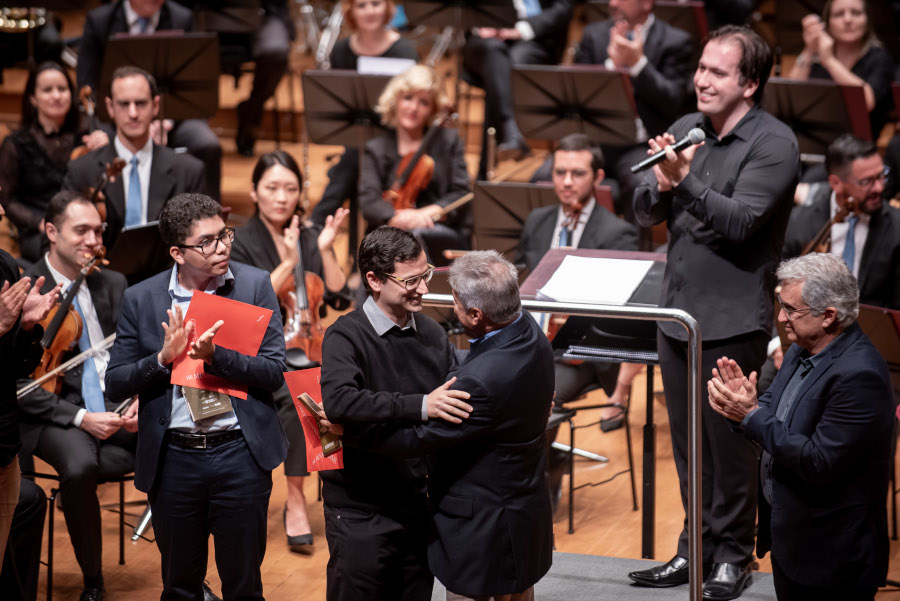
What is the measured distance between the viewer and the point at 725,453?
354 centimetres

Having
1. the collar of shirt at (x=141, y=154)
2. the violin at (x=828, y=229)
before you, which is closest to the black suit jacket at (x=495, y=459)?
the violin at (x=828, y=229)

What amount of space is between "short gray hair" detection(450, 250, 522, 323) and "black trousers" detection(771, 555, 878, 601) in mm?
980

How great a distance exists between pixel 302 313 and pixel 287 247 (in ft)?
0.89

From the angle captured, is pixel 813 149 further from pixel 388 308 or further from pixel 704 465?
pixel 388 308

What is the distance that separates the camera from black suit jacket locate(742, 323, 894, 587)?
2.87 m

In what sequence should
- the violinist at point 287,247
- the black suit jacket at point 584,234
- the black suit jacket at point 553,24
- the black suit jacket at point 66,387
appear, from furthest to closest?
1. the black suit jacket at point 553,24
2. the black suit jacket at point 584,234
3. the violinist at point 287,247
4. the black suit jacket at point 66,387

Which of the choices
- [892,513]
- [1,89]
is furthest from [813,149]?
[1,89]

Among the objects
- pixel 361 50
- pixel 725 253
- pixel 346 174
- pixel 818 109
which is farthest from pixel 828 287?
pixel 361 50

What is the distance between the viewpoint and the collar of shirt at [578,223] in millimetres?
4957

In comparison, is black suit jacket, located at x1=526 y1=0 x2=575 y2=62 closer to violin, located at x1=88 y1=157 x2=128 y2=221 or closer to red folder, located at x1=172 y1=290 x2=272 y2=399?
violin, located at x1=88 y1=157 x2=128 y2=221

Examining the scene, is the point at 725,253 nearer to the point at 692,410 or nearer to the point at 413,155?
the point at 692,410

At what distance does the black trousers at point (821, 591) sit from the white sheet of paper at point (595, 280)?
0.89 m

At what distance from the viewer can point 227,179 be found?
7.76 metres

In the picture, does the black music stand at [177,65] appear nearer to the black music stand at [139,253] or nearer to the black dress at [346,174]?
the black dress at [346,174]
